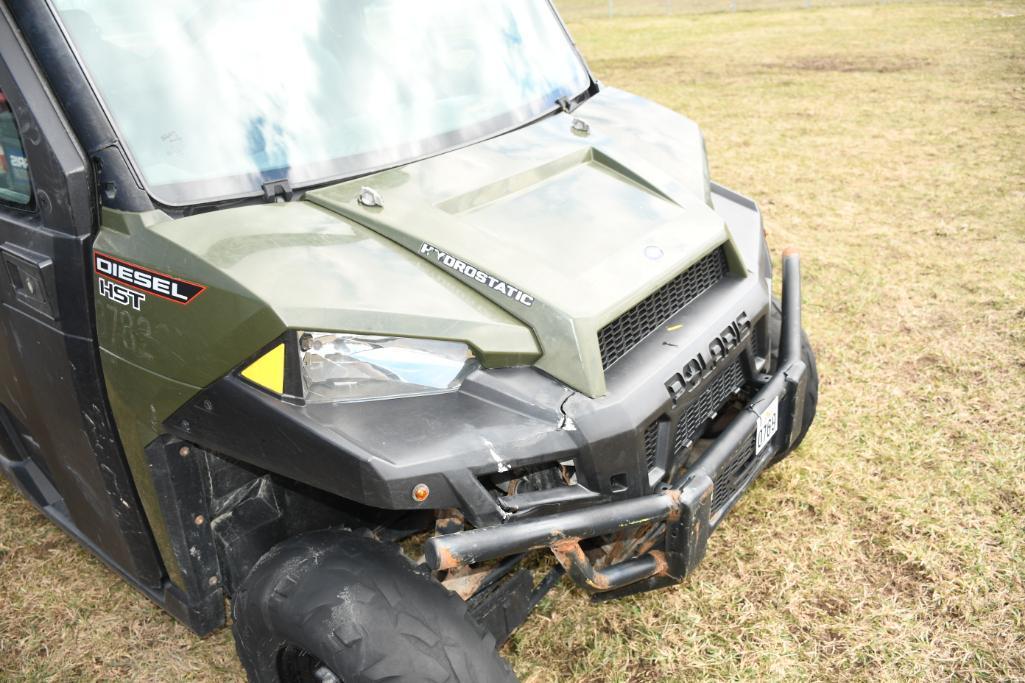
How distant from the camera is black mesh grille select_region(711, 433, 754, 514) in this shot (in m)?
2.37

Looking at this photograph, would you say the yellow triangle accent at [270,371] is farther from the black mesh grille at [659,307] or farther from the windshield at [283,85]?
the black mesh grille at [659,307]

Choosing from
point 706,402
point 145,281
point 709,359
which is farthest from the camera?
point 706,402

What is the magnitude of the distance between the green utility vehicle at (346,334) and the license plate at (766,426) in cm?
2

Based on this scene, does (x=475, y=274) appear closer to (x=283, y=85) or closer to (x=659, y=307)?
(x=659, y=307)

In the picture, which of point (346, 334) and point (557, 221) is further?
point (557, 221)

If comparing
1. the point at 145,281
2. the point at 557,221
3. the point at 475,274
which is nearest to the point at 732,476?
the point at 557,221

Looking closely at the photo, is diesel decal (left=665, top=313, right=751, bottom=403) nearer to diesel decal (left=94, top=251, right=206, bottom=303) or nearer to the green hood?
the green hood

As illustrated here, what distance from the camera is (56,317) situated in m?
2.19

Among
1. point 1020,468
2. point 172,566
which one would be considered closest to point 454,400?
point 172,566

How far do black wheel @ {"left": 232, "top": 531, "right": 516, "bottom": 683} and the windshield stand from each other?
92 cm

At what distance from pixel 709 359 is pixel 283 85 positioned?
1.33 meters

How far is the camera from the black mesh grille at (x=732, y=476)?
93.4 inches

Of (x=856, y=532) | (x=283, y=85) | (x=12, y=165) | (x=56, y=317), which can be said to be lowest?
(x=856, y=532)

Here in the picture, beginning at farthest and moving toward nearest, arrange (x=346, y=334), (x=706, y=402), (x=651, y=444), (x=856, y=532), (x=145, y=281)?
(x=856, y=532)
(x=706, y=402)
(x=651, y=444)
(x=145, y=281)
(x=346, y=334)
